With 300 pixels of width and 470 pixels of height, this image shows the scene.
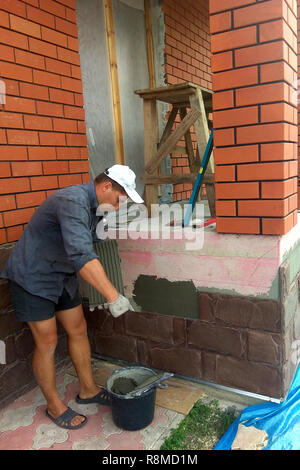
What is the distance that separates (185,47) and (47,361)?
13.5 ft

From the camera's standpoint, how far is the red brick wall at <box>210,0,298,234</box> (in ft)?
6.51

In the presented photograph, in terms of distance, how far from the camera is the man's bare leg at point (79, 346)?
2.39 m

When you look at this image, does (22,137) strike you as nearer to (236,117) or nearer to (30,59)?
(30,59)

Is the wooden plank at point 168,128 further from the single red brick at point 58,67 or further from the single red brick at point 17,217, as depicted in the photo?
the single red brick at point 17,217

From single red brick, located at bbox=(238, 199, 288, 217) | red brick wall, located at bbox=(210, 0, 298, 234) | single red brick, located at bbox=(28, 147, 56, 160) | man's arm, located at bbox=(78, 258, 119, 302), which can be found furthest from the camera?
single red brick, located at bbox=(28, 147, 56, 160)

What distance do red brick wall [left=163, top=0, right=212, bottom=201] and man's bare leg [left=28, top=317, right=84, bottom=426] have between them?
108 inches

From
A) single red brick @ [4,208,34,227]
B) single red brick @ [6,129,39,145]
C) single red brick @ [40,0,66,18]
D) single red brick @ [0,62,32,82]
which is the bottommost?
single red brick @ [4,208,34,227]

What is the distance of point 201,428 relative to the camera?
86.7 inches

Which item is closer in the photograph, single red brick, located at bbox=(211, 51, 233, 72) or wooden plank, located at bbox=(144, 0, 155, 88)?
single red brick, located at bbox=(211, 51, 233, 72)

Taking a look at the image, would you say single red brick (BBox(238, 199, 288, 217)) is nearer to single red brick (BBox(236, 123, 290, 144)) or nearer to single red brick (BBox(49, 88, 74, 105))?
single red brick (BBox(236, 123, 290, 144))

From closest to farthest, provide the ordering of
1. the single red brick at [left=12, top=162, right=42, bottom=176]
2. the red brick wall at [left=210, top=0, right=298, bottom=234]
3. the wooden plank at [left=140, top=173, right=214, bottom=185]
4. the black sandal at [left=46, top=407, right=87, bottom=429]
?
1. the red brick wall at [left=210, top=0, right=298, bottom=234]
2. the black sandal at [left=46, top=407, right=87, bottom=429]
3. the single red brick at [left=12, top=162, right=42, bottom=176]
4. the wooden plank at [left=140, top=173, right=214, bottom=185]

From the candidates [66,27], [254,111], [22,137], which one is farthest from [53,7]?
[254,111]

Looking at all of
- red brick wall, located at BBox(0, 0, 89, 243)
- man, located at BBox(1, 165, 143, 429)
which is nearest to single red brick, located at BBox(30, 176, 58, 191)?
red brick wall, located at BBox(0, 0, 89, 243)

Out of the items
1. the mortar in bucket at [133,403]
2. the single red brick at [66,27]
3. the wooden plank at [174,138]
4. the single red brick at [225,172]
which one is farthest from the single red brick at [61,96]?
the mortar in bucket at [133,403]
